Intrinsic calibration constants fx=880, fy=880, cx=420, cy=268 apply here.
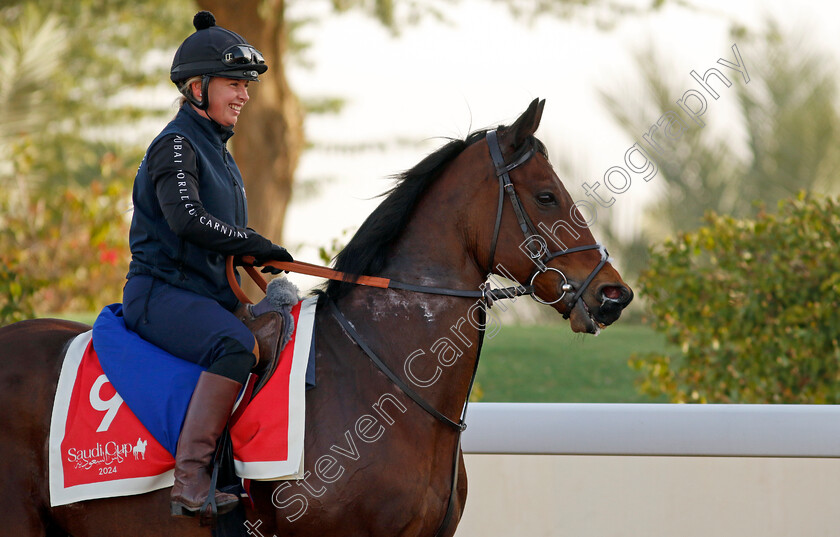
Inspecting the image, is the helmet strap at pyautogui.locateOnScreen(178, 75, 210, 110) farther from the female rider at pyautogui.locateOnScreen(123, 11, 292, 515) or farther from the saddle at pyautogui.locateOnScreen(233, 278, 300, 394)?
the saddle at pyautogui.locateOnScreen(233, 278, 300, 394)

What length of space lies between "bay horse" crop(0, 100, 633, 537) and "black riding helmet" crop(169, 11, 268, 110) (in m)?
0.71

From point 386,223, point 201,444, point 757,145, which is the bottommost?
point 201,444

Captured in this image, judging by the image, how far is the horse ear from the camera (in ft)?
10.2

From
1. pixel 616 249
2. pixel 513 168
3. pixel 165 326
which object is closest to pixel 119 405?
pixel 165 326

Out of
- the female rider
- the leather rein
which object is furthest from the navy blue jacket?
the leather rein

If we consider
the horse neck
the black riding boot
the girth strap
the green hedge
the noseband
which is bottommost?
the black riding boot

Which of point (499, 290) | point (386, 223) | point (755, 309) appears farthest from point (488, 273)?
point (755, 309)

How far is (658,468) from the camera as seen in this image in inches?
172

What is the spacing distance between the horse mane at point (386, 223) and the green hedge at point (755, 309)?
3478 millimetres

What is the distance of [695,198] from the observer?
480 inches

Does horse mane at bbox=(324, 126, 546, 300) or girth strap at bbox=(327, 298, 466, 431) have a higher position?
horse mane at bbox=(324, 126, 546, 300)

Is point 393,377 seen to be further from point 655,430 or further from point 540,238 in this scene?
point 655,430

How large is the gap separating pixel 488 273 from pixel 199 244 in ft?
3.38

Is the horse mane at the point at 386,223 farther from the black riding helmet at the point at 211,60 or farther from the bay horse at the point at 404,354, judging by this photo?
the black riding helmet at the point at 211,60
